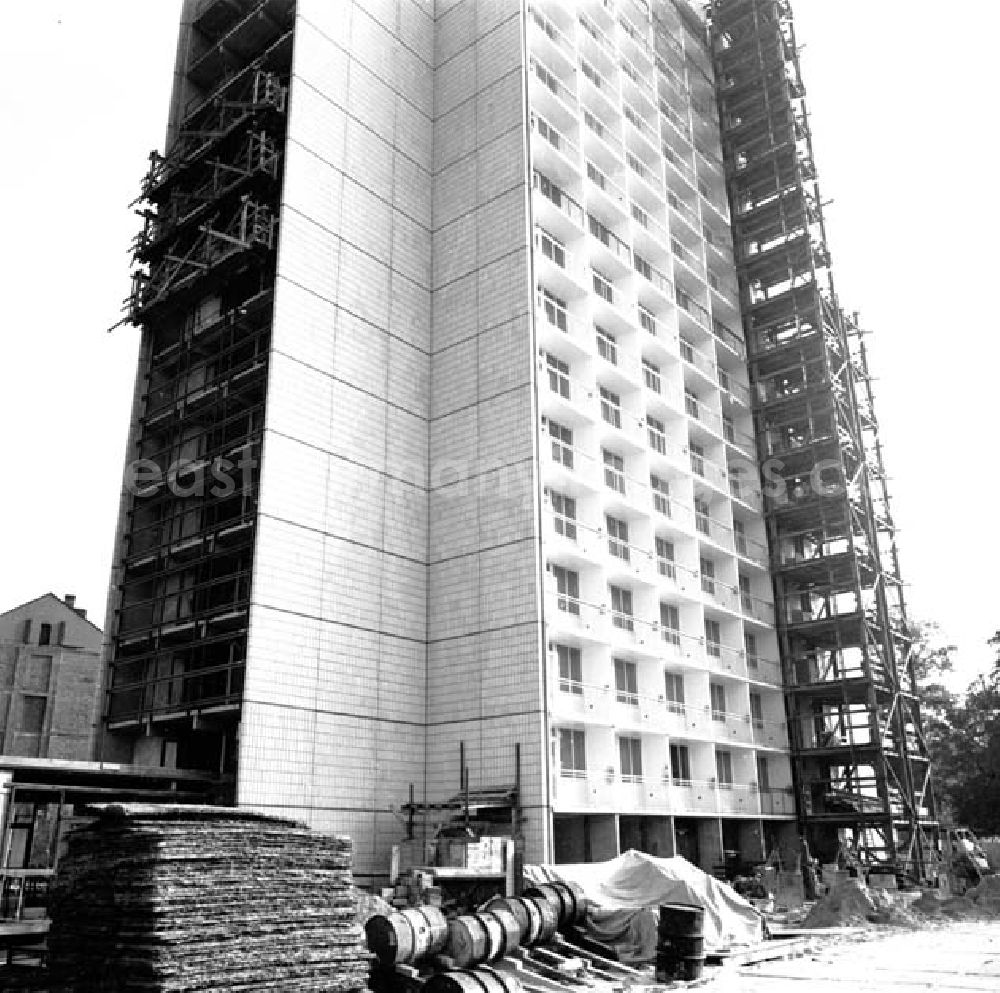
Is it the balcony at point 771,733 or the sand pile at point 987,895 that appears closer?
the sand pile at point 987,895

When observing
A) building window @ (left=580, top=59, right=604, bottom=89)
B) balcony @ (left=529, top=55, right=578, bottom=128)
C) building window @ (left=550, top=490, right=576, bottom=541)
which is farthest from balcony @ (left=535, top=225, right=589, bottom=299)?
building window @ (left=580, top=59, right=604, bottom=89)

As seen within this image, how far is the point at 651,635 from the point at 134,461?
19212 mm

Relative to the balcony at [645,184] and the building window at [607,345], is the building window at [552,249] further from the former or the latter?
the balcony at [645,184]

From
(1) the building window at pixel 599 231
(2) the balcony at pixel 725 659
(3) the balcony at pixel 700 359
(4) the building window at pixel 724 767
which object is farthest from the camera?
(3) the balcony at pixel 700 359

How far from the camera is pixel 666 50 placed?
1908 inches

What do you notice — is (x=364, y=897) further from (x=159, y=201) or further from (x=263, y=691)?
(x=159, y=201)

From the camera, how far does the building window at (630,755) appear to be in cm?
3266

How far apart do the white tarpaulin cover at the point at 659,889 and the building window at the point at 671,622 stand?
14.7 meters

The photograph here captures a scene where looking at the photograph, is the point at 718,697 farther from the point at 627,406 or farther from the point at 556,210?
the point at 556,210

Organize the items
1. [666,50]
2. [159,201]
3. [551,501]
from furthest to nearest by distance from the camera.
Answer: [666,50]
[159,201]
[551,501]

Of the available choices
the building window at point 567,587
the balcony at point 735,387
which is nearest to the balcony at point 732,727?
the building window at point 567,587

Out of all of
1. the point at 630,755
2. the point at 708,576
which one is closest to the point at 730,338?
the point at 708,576

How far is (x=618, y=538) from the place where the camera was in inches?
1405

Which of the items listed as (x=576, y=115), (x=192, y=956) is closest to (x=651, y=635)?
(x=576, y=115)
